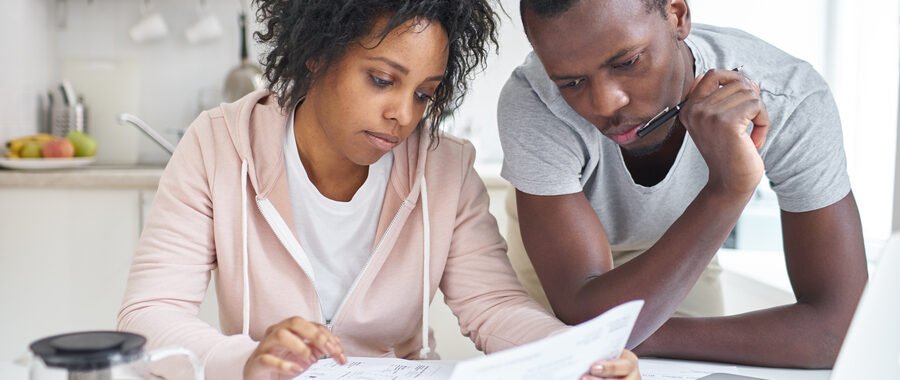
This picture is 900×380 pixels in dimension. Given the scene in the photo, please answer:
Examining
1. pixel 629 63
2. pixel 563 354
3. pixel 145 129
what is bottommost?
pixel 145 129

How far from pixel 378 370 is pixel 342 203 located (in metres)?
0.31

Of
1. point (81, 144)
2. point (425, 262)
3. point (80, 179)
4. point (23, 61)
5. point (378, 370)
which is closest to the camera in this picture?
point (378, 370)

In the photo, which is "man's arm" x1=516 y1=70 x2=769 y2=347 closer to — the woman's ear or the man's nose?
the man's nose

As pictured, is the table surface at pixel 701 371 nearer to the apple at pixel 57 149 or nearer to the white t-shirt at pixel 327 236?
the white t-shirt at pixel 327 236

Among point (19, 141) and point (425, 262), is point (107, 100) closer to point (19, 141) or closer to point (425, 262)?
point (19, 141)

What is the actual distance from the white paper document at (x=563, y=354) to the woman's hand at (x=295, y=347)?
0.74ft

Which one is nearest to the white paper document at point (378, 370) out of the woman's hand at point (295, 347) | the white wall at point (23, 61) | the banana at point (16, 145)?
the woman's hand at point (295, 347)

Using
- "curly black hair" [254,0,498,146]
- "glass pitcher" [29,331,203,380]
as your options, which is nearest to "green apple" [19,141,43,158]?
"curly black hair" [254,0,498,146]

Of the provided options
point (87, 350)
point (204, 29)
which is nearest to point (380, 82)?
point (87, 350)

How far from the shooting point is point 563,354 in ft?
2.46

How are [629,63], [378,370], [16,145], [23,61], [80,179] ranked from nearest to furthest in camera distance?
[378,370]
[629,63]
[80,179]
[16,145]
[23,61]

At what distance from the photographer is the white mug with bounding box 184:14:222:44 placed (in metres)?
2.98

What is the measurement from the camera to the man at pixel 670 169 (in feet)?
3.71

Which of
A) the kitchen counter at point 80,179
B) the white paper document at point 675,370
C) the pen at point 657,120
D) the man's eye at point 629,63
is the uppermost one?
the man's eye at point 629,63
